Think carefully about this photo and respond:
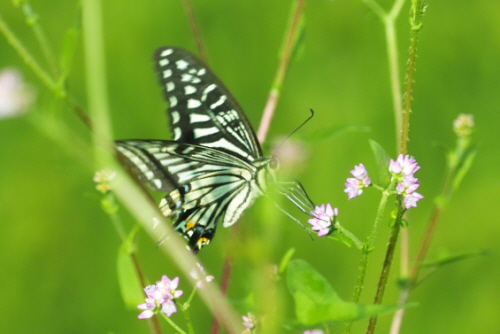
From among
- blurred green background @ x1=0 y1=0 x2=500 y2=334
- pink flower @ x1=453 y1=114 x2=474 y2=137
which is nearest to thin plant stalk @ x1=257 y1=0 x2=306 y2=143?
pink flower @ x1=453 y1=114 x2=474 y2=137

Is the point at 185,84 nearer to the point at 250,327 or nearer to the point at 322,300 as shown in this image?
the point at 250,327

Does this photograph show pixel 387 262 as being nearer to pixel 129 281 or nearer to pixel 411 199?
pixel 411 199

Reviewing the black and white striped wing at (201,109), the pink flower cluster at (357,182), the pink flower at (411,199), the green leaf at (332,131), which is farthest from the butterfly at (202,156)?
the pink flower at (411,199)

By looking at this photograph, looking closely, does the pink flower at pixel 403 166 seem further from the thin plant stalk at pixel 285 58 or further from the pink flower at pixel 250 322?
the thin plant stalk at pixel 285 58

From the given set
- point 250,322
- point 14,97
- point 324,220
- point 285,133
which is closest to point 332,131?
point 324,220

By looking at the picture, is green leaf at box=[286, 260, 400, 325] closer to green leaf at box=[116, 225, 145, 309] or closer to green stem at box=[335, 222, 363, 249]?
green stem at box=[335, 222, 363, 249]
